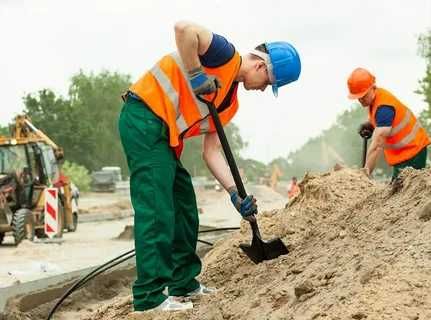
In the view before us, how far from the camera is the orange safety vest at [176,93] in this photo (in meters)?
4.35

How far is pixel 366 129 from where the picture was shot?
24.9ft

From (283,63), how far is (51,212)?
11139mm

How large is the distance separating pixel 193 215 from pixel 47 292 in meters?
2.11

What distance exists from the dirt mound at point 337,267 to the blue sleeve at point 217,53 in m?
1.19

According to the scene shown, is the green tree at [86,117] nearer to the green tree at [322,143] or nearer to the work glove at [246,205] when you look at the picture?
the green tree at [322,143]

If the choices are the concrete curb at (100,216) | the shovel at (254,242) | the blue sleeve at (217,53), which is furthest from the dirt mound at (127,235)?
the blue sleeve at (217,53)

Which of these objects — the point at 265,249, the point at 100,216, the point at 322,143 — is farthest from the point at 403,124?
the point at 322,143

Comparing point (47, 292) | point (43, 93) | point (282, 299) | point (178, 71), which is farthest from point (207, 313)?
point (43, 93)

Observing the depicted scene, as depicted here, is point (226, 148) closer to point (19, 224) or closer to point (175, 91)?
point (175, 91)

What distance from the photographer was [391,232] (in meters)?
3.92

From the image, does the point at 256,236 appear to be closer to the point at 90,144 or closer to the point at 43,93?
the point at 43,93

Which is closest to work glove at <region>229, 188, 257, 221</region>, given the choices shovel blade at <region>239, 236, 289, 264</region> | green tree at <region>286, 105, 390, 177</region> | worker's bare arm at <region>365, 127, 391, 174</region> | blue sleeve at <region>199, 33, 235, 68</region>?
shovel blade at <region>239, 236, 289, 264</region>

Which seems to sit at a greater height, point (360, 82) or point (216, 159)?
point (360, 82)

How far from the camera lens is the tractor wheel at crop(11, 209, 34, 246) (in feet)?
46.0
